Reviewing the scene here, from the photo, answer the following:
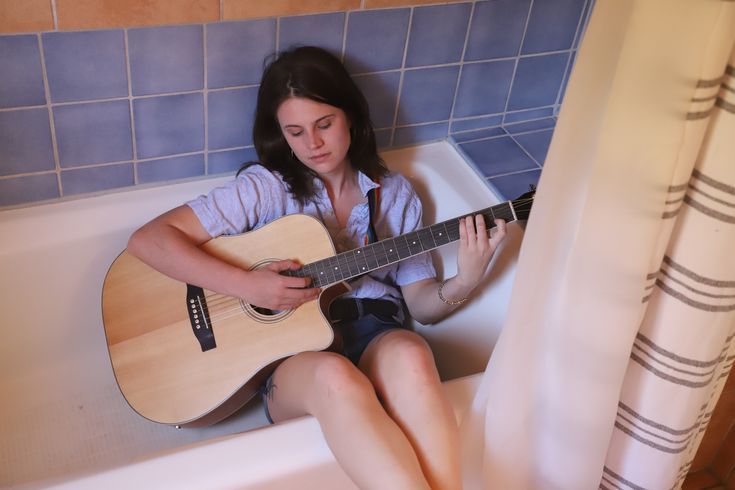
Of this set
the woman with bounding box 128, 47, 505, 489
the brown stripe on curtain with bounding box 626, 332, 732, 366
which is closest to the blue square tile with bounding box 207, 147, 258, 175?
the woman with bounding box 128, 47, 505, 489

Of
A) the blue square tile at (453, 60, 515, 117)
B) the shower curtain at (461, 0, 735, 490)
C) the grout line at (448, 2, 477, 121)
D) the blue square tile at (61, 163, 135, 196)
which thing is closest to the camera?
the shower curtain at (461, 0, 735, 490)

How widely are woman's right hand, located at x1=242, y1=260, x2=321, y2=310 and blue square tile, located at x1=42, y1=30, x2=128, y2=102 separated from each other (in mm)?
404

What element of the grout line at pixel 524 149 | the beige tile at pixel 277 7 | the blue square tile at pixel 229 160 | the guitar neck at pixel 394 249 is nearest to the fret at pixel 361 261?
the guitar neck at pixel 394 249

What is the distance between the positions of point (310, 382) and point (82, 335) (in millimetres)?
563

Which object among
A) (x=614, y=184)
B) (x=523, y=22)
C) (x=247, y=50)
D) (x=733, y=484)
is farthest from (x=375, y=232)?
(x=733, y=484)

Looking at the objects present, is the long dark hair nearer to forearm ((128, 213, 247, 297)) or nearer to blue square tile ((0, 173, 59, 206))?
forearm ((128, 213, 247, 297))

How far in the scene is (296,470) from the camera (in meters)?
1.09

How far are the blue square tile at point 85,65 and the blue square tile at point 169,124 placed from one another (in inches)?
2.2

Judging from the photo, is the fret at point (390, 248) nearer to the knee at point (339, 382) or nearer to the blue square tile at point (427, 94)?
the knee at point (339, 382)

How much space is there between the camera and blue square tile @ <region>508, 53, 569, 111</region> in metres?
1.67

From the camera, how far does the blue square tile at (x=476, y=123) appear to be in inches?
67.2

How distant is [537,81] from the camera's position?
1713mm

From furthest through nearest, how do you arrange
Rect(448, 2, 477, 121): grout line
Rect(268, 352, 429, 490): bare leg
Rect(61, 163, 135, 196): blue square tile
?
Rect(448, 2, 477, 121): grout line < Rect(61, 163, 135, 196): blue square tile < Rect(268, 352, 429, 490): bare leg

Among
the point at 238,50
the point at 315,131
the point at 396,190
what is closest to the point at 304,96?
the point at 315,131
